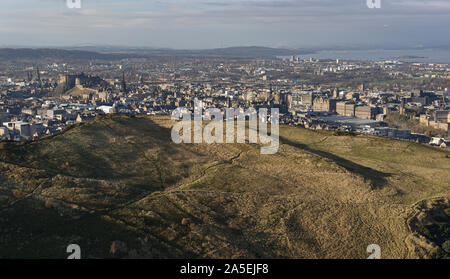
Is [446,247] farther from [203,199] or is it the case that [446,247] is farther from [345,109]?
[345,109]

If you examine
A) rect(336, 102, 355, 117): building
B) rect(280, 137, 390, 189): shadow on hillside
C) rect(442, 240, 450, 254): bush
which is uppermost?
rect(280, 137, 390, 189): shadow on hillside

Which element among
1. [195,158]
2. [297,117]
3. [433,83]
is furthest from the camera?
[433,83]

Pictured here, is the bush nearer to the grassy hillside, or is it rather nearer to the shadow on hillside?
the grassy hillside

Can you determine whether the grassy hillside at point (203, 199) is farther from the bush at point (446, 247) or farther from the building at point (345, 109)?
the building at point (345, 109)

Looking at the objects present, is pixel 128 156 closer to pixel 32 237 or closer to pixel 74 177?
pixel 74 177

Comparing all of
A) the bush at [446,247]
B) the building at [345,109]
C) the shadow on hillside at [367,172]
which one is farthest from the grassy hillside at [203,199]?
the building at [345,109]

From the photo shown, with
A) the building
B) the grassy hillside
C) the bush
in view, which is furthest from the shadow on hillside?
the building

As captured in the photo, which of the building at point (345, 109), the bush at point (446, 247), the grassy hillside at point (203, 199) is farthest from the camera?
the building at point (345, 109)
